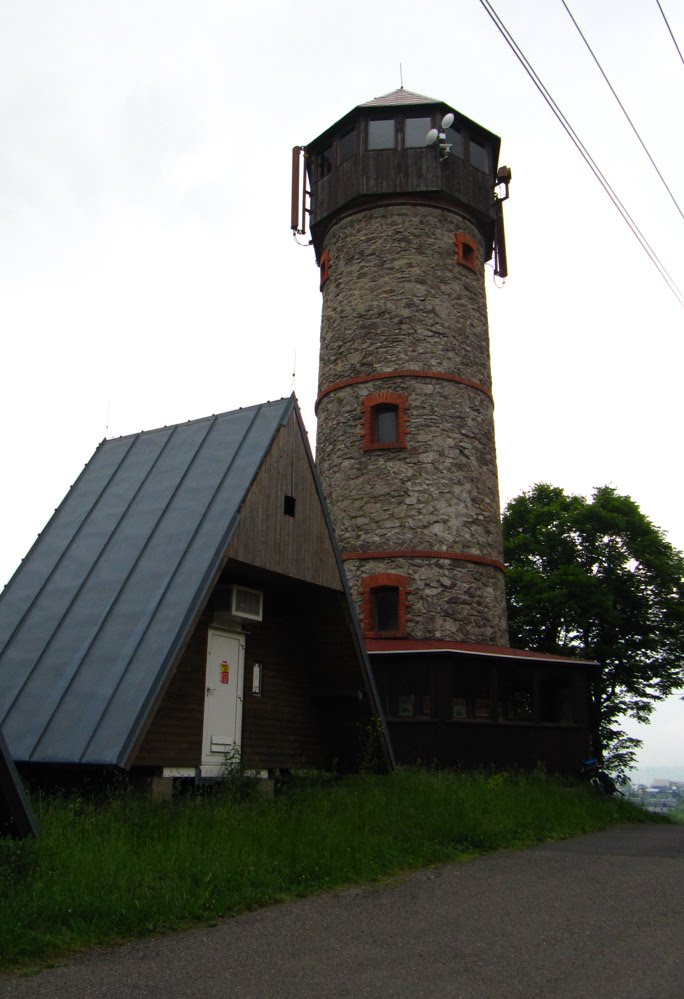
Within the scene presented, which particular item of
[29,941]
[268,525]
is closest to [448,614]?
[268,525]

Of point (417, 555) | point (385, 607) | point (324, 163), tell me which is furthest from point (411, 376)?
point (324, 163)

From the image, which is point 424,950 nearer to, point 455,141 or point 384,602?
point 384,602

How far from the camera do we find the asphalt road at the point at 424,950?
484 cm

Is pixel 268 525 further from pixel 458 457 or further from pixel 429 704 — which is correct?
pixel 458 457

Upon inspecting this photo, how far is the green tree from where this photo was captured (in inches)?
1037

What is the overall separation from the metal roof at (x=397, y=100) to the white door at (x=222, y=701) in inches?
675

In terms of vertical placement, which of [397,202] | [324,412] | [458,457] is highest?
[397,202]

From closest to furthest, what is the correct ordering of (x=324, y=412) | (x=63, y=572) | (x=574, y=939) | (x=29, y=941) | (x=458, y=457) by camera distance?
(x=29, y=941), (x=574, y=939), (x=63, y=572), (x=458, y=457), (x=324, y=412)

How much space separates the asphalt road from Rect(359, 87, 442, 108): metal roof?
2071cm

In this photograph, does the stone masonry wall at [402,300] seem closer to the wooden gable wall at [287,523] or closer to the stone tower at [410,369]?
the stone tower at [410,369]

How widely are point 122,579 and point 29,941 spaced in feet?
17.6

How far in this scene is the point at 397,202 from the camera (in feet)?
75.0

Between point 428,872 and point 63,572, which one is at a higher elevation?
point 63,572

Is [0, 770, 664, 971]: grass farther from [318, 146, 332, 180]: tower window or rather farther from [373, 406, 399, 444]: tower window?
[318, 146, 332, 180]: tower window
